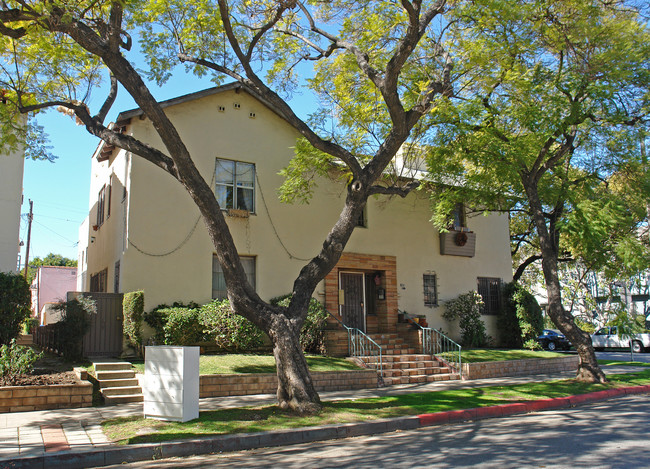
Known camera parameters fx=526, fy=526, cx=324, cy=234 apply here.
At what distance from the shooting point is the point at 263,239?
54.1 feet

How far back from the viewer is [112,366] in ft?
39.7

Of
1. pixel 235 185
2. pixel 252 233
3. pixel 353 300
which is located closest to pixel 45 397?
pixel 252 233

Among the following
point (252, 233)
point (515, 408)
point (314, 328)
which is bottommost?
point (515, 408)

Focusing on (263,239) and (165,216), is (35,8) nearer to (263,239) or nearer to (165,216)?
(165,216)

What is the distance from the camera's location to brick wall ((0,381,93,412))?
9328mm

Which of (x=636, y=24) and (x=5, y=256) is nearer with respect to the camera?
(x=636, y=24)

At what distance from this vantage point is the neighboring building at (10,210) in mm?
16797

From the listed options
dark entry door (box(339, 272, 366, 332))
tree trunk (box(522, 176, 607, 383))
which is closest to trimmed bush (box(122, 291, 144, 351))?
dark entry door (box(339, 272, 366, 332))

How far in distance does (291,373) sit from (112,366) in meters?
5.14

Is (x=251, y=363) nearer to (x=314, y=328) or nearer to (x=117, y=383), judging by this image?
(x=314, y=328)

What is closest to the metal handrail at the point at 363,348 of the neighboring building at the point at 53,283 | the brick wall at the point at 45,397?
the brick wall at the point at 45,397

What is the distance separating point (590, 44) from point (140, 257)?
13.3 meters

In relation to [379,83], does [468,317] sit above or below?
below

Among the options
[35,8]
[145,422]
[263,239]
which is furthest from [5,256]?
[145,422]
